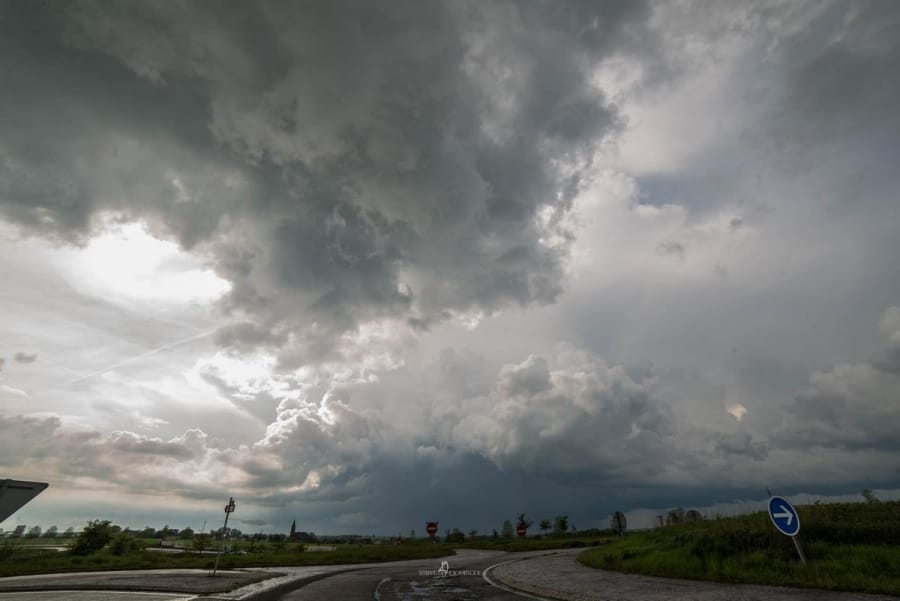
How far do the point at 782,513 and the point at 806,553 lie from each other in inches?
221

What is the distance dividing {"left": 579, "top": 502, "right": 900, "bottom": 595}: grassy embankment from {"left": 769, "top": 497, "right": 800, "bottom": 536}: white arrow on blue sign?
1.60 meters

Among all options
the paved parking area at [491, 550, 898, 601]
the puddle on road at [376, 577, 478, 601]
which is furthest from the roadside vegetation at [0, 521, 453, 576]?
the paved parking area at [491, 550, 898, 601]

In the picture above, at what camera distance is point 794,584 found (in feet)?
45.3

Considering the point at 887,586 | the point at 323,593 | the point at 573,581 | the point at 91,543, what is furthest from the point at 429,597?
the point at 91,543

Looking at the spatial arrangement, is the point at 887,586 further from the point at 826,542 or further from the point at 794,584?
the point at 826,542

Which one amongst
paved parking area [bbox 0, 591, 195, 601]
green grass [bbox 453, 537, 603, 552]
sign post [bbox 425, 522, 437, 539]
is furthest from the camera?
green grass [bbox 453, 537, 603, 552]

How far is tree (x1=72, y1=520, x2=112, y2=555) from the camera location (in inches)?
1764

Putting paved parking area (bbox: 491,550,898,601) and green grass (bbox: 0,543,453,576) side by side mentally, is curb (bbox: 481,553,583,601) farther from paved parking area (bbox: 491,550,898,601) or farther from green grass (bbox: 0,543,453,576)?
green grass (bbox: 0,543,453,576)

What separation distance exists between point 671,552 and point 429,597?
544 inches

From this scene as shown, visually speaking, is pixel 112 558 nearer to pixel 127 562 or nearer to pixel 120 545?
pixel 127 562

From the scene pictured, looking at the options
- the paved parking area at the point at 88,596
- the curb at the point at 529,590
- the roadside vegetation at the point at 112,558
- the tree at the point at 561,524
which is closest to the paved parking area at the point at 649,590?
the curb at the point at 529,590

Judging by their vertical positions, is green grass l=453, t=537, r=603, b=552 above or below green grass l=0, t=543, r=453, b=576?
below

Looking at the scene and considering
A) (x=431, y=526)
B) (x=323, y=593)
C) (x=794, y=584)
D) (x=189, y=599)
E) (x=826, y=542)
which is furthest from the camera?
(x=431, y=526)

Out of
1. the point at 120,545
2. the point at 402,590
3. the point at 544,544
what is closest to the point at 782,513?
the point at 402,590
